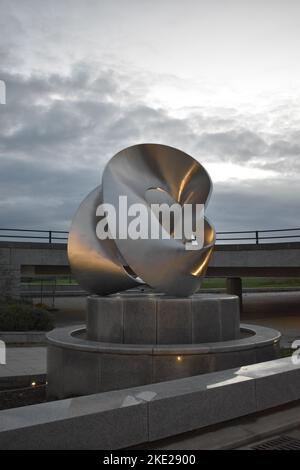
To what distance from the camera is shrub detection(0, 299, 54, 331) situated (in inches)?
734

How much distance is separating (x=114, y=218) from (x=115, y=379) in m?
3.20

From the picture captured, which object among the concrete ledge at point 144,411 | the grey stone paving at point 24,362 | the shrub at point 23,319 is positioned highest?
the concrete ledge at point 144,411

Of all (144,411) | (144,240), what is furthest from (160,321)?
(144,411)

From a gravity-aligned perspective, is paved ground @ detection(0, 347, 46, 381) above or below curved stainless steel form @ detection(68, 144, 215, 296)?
below

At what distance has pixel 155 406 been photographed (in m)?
5.69

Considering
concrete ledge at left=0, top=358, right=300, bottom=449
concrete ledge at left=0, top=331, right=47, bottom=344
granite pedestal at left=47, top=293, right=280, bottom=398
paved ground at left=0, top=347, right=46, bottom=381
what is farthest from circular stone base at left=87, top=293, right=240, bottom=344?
concrete ledge at left=0, top=331, right=47, bottom=344

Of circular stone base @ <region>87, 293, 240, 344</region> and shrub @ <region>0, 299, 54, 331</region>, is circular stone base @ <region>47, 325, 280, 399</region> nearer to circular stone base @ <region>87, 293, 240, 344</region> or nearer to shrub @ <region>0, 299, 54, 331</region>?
circular stone base @ <region>87, 293, 240, 344</region>

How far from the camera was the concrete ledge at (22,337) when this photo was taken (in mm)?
17922

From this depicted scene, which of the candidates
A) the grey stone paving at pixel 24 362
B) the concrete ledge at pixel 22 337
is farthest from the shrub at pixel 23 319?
the grey stone paving at pixel 24 362

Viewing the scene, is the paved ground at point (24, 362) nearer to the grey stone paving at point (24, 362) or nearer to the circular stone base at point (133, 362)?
the grey stone paving at point (24, 362)

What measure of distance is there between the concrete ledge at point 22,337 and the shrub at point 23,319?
0.52m

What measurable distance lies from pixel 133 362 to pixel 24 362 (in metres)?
5.94

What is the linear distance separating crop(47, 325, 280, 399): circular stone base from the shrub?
9.43 meters
